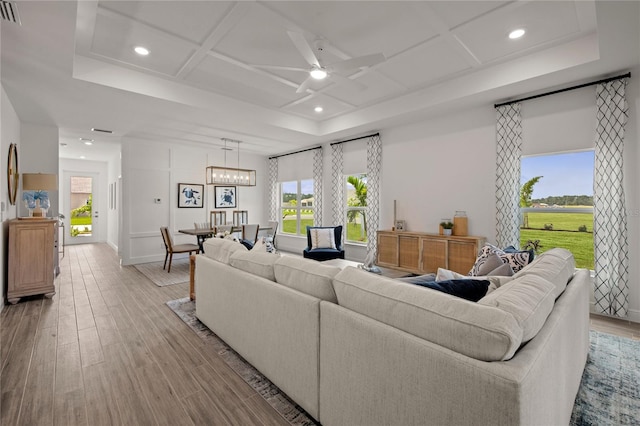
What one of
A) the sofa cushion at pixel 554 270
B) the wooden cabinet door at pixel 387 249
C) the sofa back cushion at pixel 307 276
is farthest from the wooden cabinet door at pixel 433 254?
the sofa back cushion at pixel 307 276

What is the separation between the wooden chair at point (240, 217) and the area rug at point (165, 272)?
1.75 metres

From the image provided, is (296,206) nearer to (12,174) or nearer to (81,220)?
(12,174)

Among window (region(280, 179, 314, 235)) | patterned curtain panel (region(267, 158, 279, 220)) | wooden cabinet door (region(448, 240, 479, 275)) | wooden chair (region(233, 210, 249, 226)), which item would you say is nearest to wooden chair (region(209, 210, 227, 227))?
wooden chair (region(233, 210, 249, 226))

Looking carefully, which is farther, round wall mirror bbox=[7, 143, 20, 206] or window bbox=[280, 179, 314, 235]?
window bbox=[280, 179, 314, 235]

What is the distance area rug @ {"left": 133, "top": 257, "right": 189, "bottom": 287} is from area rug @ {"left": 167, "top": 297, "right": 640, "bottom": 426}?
2.31 meters

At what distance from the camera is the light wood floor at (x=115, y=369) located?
5.91 feet

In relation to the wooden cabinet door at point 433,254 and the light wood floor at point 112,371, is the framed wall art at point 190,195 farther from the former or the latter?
the wooden cabinet door at point 433,254

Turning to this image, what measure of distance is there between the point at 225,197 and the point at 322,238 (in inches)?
138

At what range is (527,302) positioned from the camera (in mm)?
1227

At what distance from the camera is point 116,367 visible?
230cm

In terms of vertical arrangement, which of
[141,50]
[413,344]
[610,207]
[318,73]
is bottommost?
[413,344]

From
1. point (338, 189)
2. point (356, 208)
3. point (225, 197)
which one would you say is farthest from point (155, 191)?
point (356, 208)

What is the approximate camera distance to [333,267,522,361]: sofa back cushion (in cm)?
104

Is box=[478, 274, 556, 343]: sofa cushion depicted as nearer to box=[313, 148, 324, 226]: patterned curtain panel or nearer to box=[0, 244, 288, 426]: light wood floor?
box=[0, 244, 288, 426]: light wood floor
